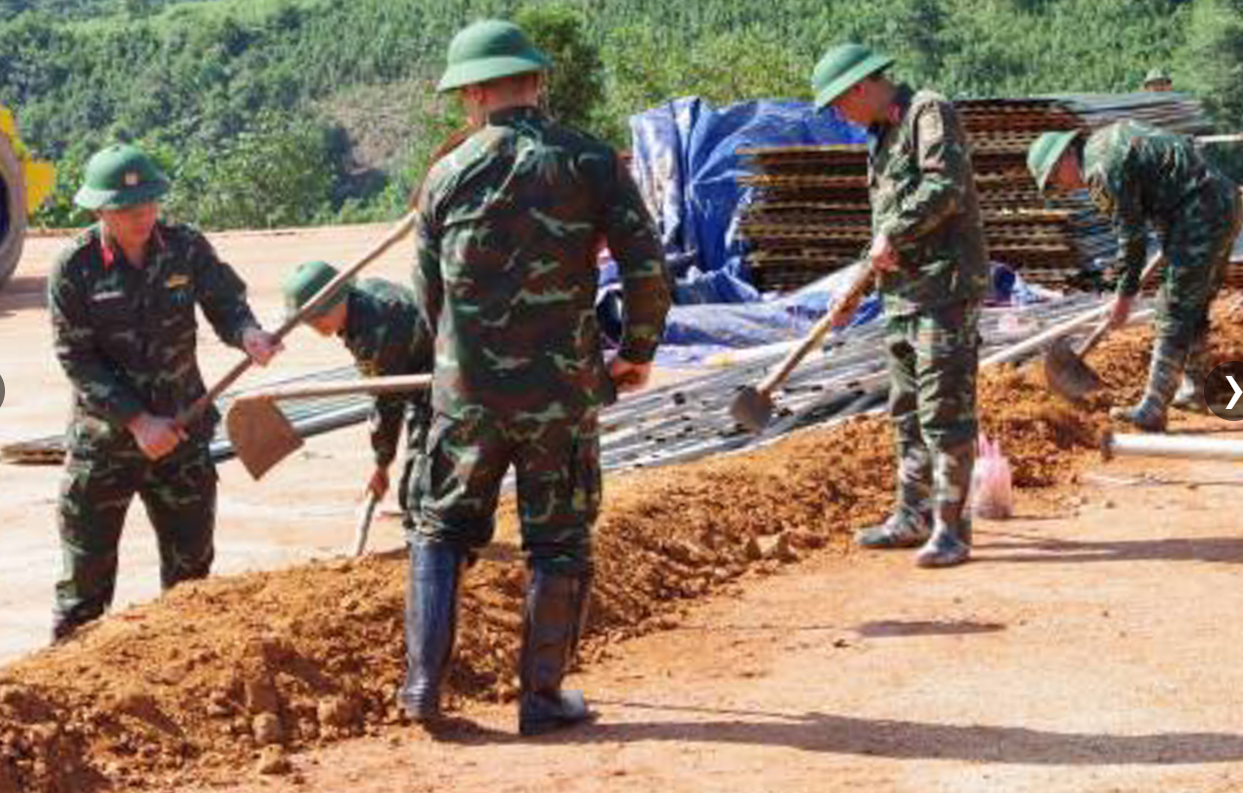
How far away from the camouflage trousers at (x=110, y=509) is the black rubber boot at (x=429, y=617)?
1.30 metres

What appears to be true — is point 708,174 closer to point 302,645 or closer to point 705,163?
point 705,163

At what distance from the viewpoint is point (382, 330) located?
6930 millimetres

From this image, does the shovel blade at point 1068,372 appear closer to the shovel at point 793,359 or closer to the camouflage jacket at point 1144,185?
the camouflage jacket at point 1144,185

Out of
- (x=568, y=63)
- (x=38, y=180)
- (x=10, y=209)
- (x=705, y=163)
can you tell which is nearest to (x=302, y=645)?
(x=705, y=163)

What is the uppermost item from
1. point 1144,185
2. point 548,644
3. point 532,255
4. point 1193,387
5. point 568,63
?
point 532,255

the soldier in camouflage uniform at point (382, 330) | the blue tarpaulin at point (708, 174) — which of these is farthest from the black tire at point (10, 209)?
the soldier in camouflage uniform at point (382, 330)

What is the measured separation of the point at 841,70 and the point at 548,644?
2819 millimetres

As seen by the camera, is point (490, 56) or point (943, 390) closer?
point (490, 56)

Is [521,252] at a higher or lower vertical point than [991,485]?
higher

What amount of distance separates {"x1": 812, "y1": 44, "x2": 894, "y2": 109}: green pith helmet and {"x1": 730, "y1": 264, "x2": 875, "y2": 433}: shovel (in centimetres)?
64

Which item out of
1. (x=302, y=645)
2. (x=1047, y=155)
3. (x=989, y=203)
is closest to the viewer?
(x=302, y=645)

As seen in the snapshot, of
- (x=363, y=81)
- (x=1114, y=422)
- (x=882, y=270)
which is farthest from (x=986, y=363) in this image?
(x=363, y=81)

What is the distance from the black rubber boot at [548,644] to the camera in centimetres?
559

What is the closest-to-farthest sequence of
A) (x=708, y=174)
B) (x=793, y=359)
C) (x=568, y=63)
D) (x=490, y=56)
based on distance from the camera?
(x=490, y=56) < (x=793, y=359) < (x=708, y=174) < (x=568, y=63)
